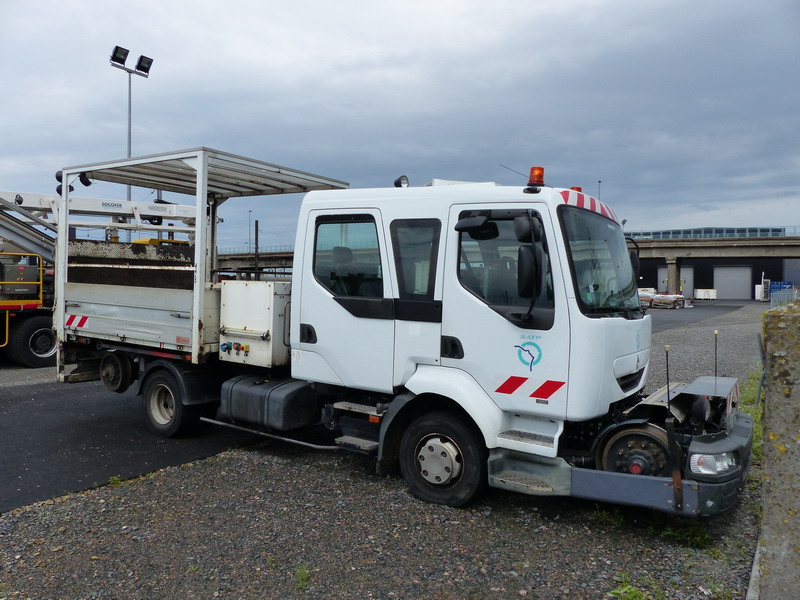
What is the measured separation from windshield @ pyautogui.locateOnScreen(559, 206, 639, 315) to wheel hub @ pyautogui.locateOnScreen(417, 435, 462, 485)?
1.44 m

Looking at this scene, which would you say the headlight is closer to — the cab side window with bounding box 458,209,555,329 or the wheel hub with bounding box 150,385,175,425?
the cab side window with bounding box 458,209,555,329

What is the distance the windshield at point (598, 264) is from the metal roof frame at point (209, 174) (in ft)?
11.1

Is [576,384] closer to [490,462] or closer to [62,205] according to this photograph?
[490,462]

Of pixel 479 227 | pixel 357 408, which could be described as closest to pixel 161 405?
pixel 357 408

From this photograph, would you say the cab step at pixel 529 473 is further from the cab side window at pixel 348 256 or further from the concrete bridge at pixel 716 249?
the concrete bridge at pixel 716 249

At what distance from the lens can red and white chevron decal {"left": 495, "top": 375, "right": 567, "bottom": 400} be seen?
4.01 metres

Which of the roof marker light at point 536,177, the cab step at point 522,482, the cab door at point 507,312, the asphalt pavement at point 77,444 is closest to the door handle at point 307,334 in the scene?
the cab door at point 507,312

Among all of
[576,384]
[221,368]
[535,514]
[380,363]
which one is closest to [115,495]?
[221,368]

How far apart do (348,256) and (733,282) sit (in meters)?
76.2

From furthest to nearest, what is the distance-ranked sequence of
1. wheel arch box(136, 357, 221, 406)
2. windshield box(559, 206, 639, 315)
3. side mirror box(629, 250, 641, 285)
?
wheel arch box(136, 357, 221, 406), side mirror box(629, 250, 641, 285), windshield box(559, 206, 639, 315)

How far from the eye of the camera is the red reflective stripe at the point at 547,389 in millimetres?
3996

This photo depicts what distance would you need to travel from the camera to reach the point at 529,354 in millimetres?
4102

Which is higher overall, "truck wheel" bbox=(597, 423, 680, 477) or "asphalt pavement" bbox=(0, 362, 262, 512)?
"truck wheel" bbox=(597, 423, 680, 477)

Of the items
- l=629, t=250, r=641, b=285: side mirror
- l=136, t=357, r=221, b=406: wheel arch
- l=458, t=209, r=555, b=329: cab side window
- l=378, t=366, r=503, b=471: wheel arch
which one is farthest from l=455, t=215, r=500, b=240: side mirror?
l=136, t=357, r=221, b=406: wheel arch
